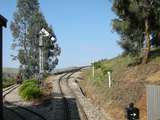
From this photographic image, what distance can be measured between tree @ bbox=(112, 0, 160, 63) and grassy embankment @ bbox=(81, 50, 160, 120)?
177 centimetres

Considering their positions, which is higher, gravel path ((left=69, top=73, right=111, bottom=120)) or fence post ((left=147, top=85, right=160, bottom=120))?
fence post ((left=147, top=85, right=160, bottom=120))

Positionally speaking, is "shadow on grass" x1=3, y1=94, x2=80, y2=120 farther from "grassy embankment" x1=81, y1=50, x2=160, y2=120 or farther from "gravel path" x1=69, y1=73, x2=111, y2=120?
"grassy embankment" x1=81, y1=50, x2=160, y2=120

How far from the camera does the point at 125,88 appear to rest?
2928 centimetres

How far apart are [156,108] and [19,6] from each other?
201 feet


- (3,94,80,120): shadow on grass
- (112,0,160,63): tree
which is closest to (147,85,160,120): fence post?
(3,94,80,120): shadow on grass

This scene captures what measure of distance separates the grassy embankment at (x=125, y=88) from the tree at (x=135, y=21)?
177cm

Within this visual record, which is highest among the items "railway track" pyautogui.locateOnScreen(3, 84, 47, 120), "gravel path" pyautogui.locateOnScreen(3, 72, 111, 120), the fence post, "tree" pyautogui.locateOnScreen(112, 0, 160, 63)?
"tree" pyautogui.locateOnScreen(112, 0, 160, 63)

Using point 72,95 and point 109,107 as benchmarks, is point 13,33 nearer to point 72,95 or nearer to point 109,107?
point 72,95

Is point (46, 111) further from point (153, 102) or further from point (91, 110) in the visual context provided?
point (153, 102)

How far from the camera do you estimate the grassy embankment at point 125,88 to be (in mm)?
26109

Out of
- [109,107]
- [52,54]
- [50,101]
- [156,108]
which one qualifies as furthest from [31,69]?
[156,108]

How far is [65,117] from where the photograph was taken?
25.3 meters

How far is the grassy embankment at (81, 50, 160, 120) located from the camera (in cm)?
2611

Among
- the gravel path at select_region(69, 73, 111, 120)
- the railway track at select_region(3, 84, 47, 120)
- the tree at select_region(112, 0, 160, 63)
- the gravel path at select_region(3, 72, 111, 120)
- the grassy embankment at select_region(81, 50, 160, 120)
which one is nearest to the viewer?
the gravel path at select_region(69, 73, 111, 120)
